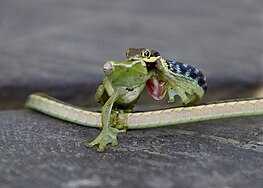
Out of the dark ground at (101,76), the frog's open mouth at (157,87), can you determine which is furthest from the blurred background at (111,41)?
the frog's open mouth at (157,87)

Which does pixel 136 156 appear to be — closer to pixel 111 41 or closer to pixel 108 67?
pixel 108 67

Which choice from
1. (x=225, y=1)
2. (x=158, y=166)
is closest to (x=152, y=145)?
(x=158, y=166)

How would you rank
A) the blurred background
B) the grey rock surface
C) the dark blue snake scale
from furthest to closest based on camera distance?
the blurred background
the dark blue snake scale
the grey rock surface

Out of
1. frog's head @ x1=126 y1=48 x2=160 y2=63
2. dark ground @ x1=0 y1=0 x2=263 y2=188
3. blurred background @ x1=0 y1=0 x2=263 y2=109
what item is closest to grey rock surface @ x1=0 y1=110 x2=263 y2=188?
dark ground @ x1=0 y1=0 x2=263 y2=188

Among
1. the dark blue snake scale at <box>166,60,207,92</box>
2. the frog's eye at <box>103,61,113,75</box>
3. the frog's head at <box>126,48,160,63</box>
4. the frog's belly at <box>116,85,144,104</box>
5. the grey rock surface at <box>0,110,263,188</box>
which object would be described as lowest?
the grey rock surface at <box>0,110,263,188</box>

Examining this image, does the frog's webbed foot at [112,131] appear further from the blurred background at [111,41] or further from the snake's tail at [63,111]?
the blurred background at [111,41]

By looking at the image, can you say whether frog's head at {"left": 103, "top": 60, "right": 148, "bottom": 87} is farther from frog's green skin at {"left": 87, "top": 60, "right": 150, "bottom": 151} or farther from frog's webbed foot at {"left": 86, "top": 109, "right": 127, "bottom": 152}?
frog's webbed foot at {"left": 86, "top": 109, "right": 127, "bottom": 152}

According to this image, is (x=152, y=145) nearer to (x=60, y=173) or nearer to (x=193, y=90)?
(x=193, y=90)
